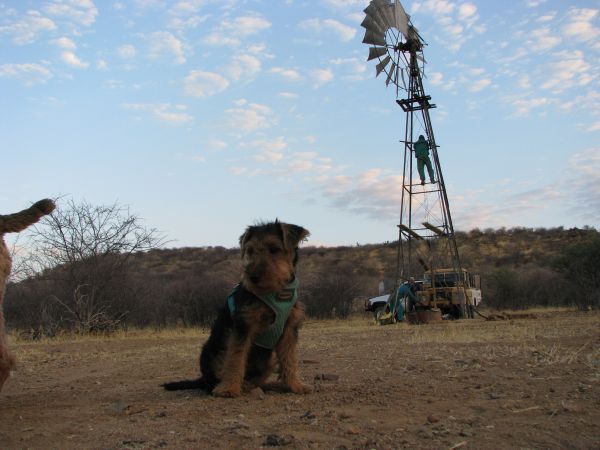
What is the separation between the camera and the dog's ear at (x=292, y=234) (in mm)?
5012

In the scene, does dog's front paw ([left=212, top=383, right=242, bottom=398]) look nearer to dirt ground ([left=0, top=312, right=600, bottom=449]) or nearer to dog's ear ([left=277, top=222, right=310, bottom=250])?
dirt ground ([left=0, top=312, right=600, bottom=449])

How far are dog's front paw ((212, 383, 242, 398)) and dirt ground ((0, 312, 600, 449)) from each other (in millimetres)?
83

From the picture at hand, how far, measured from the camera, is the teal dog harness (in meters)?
4.67

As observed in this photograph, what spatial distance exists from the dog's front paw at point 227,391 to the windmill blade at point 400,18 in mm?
17261

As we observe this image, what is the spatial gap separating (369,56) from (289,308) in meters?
Result: 16.3

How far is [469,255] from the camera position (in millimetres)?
52812

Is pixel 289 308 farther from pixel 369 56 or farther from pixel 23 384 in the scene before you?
pixel 369 56

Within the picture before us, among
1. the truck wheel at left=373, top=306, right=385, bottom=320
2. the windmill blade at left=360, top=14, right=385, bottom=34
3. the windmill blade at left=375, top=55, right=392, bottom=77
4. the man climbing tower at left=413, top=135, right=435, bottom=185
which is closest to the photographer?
the windmill blade at left=360, top=14, right=385, bottom=34

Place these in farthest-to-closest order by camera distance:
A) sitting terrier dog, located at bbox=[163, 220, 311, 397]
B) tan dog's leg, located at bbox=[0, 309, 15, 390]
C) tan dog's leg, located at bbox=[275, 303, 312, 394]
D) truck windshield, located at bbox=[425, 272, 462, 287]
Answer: truck windshield, located at bbox=[425, 272, 462, 287], tan dog's leg, located at bbox=[275, 303, 312, 394], sitting terrier dog, located at bbox=[163, 220, 311, 397], tan dog's leg, located at bbox=[0, 309, 15, 390]

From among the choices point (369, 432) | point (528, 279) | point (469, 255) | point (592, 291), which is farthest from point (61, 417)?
point (469, 255)

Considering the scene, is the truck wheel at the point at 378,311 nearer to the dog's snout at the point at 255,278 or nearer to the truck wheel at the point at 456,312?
the truck wheel at the point at 456,312

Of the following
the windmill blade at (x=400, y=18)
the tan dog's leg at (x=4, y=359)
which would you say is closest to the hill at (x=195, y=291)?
the tan dog's leg at (x=4, y=359)

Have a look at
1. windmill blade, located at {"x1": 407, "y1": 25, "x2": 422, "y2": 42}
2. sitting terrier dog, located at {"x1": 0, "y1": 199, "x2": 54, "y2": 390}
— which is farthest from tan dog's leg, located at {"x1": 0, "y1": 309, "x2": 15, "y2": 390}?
windmill blade, located at {"x1": 407, "y1": 25, "x2": 422, "y2": 42}

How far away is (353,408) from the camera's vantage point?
3.98m
